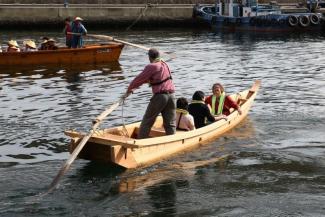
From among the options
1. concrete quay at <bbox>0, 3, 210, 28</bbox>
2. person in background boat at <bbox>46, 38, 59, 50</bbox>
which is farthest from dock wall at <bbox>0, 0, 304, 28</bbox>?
person in background boat at <bbox>46, 38, 59, 50</bbox>

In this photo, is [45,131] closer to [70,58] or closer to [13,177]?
[13,177]

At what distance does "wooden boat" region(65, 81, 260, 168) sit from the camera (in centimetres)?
1091

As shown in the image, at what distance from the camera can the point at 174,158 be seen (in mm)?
12391

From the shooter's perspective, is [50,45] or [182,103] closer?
[182,103]

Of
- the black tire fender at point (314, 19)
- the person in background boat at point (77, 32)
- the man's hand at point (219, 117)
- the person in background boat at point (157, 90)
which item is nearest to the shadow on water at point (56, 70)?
the person in background boat at point (77, 32)

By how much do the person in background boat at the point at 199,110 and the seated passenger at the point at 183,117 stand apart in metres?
0.45

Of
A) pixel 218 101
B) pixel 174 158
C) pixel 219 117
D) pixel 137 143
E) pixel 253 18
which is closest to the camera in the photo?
pixel 137 143

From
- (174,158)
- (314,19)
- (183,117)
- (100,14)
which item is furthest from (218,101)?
(100,14)

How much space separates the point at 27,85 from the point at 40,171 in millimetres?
10448

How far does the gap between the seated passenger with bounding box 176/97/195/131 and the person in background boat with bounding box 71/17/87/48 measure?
1339cm

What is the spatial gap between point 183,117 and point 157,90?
1497 millimetres

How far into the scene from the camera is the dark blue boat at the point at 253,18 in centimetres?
4150

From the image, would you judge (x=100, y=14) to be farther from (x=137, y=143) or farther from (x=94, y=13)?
(x=137, y=143)

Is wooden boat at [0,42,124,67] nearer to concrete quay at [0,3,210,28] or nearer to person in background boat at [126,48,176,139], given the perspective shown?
person in background boat at [126,48,176,139]
